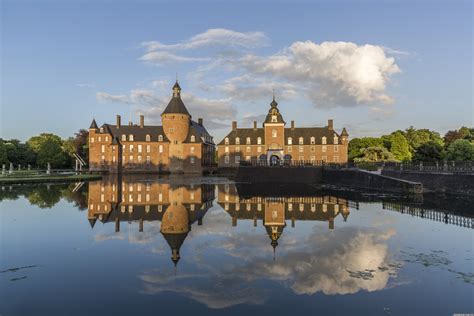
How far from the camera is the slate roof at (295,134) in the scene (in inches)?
2501

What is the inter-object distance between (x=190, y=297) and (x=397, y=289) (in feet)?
15.6

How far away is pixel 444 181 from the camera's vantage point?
1093 inches

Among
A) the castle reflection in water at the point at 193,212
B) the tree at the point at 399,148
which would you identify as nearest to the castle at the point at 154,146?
the tree at the point at 399,148

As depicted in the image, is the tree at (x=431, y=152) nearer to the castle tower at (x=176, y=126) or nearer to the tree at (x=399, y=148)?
the tree at (x=399, y=148)

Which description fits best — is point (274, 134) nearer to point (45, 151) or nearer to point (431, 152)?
point (431, 152)

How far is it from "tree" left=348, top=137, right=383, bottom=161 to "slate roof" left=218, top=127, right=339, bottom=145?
12553 mm

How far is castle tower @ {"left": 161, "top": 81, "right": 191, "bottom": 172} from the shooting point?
6744 cm

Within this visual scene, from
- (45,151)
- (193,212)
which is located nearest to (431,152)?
(193,212)

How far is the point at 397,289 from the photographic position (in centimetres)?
758

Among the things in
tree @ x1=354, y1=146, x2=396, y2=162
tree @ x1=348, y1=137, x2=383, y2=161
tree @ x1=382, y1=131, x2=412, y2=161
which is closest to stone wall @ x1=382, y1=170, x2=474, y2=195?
tree @ x1=354, y1=146, x2=396, y2=162

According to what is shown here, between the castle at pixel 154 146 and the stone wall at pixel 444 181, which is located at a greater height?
the castle at pixel 154 146

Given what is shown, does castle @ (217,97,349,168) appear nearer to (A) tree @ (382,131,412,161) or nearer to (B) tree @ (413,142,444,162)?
(A) tree @ (382,131,412,161)

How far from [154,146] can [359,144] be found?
1827 inches

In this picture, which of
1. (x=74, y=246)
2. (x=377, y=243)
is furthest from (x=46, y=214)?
(x=377, y=243)
